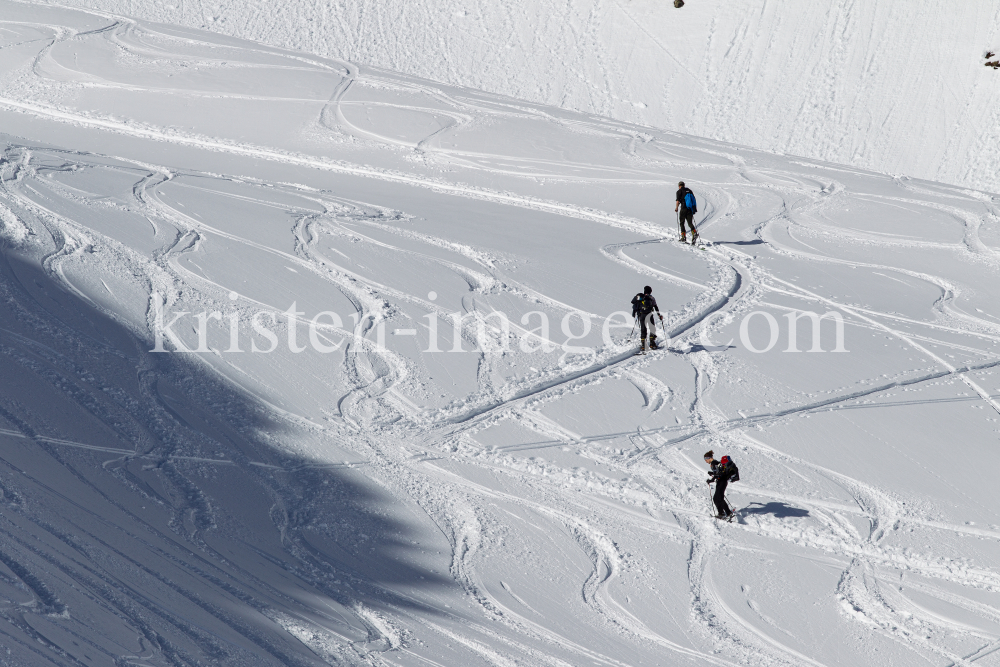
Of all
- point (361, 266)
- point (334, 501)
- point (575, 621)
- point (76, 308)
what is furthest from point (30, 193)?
point (575, 621)

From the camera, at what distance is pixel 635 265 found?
17062mm

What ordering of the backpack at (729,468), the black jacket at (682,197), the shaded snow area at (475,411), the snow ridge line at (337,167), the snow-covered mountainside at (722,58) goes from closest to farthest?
the shaded snow area at (475,411)
the backpack at (729,468)
the black jacket at (682,197)
the snow ridge line at (337,167)
the snow-covered mountainside at (722,58)

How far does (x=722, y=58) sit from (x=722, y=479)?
23.0 m

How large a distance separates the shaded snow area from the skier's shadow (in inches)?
1.4

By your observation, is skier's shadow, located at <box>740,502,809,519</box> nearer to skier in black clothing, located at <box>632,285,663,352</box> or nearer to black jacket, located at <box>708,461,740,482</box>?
black jacket, located at <box>708,461,740,482</box>

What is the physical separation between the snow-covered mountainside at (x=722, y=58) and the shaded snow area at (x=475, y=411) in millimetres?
6090

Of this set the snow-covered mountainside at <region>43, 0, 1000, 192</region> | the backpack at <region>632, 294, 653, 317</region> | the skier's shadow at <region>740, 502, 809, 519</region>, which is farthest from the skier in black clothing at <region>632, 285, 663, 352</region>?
the snow-covered mountainside at <region>43, 0, 1000, 192</region>

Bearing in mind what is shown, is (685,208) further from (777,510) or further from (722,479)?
(722,479)

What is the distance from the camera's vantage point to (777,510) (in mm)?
10516

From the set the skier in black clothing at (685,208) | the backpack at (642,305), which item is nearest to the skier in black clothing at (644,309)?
the backpack at (642,305)

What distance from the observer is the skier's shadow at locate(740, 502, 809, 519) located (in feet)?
34.3

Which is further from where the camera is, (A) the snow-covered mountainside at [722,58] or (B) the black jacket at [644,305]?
(A) the snow-covered mountainside at [722,58]

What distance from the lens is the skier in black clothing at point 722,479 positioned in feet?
33.3

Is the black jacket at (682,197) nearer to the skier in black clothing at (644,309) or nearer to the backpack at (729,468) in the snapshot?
the skier in black clothing at (644,309)
